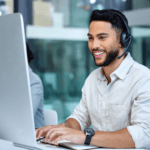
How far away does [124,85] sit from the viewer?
127 centimetres

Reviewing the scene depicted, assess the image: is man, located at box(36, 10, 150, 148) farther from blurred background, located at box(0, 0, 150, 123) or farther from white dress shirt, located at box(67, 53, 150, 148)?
blurred background, located at box(0, 0, 150, 123)

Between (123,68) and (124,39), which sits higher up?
(124,39)

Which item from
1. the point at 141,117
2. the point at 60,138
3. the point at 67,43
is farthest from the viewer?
the point at 67,43

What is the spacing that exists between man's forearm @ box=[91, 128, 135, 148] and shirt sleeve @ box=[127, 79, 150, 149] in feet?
0.08

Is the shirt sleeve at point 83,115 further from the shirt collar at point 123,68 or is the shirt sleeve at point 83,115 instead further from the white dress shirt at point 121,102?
the shirt collar at point 123,68

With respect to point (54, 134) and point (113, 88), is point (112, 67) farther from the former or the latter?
point (54, 134)

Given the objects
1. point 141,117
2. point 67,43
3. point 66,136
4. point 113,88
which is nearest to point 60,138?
point 66,136

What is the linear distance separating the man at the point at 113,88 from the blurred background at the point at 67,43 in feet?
7.23

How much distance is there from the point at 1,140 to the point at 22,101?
26 centimetres

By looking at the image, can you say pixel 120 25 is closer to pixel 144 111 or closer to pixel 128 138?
pixel 144 111

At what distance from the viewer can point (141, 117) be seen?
41.6 inches

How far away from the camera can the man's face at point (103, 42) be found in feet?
4.19

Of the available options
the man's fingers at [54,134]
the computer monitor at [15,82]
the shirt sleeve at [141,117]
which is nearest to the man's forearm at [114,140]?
the shirt sleeve at [141,117]

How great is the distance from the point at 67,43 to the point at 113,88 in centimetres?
245
